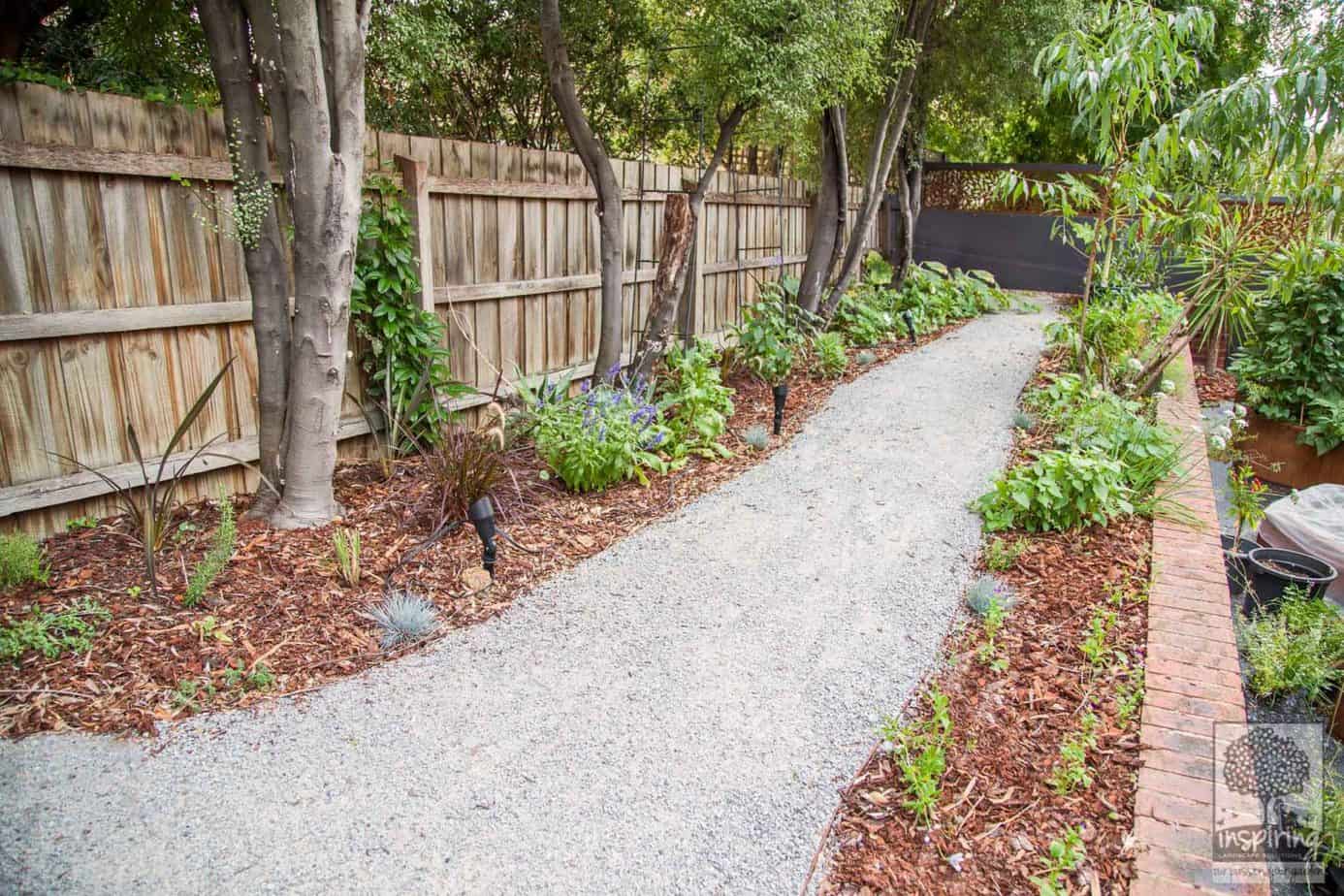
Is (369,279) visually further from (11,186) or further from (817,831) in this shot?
(817,831)

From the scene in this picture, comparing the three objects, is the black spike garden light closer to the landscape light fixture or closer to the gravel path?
the gravel path

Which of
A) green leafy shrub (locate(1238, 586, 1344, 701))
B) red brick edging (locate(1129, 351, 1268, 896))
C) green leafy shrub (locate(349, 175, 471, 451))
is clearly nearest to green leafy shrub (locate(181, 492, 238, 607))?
green leafy shrub (locate(349, 175, 471, 451))

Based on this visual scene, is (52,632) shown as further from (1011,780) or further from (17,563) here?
(1011,780)

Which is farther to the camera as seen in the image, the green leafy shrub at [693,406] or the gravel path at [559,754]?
the green leafy shrub at [693,406]

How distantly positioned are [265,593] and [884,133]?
7956mm

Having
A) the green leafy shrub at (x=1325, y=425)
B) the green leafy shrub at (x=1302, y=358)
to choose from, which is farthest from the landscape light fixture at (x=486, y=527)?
the green leafy shrub at (x=1325, y=425)

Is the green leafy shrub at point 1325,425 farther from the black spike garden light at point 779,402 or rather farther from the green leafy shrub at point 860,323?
the black spike garden light at point 779,402

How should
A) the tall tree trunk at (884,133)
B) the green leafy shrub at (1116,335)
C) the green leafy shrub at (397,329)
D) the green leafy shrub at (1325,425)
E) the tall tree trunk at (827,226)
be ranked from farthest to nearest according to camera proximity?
the tall tree trunk at (884,133)
the tall tree trunk at (827,226)
the green leafy shrub at (1325,425)
the green leafy shrub at (1116,335)
the green leafy shrub at (397,329)

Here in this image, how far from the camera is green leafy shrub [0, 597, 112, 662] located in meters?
2.68

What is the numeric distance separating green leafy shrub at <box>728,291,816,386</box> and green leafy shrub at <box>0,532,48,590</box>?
492 centimetres

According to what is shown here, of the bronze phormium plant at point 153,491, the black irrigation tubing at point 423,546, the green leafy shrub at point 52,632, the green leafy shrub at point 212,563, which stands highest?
the bronze phormium plant at point 153,491

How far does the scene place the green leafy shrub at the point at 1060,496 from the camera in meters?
3.97

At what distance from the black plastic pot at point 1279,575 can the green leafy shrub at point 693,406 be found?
285 centimetres

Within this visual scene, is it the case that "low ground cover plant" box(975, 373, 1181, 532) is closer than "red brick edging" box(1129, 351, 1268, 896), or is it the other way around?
"red brick edging" box(1129, 351, 1268, 896)
